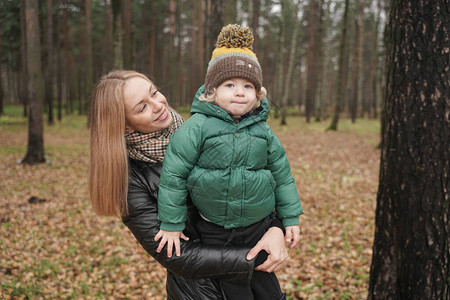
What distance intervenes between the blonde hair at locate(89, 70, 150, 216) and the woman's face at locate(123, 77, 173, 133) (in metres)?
0.04

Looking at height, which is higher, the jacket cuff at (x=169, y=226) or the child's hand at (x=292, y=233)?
the jacket cuff at (x=169, y=226)

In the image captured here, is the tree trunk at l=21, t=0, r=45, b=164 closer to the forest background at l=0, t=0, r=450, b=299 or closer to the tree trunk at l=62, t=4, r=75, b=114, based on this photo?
the forest background at l=0, t=0, r=450, b=299

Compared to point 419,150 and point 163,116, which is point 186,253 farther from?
point 419,150

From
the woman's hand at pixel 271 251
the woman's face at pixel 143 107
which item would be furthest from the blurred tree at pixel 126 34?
the woman's hand at pixel 271 251

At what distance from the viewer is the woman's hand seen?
1648 millimetres

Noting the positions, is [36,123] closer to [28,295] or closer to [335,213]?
[28,295]

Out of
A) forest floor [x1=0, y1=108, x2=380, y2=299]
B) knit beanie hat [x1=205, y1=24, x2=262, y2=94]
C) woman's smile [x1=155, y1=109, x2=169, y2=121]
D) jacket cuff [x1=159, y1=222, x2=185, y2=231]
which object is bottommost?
forest floor [x1=0, y1=108, x2=380, y2=299]

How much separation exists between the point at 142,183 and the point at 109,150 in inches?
9.8

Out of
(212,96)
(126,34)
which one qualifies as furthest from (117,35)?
(212,96)

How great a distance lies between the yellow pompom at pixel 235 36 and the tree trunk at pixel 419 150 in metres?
1.52

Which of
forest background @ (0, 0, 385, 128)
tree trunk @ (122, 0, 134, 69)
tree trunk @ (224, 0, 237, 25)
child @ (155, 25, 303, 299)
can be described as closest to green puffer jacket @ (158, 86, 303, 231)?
child @ (155, 25, 303, 299)

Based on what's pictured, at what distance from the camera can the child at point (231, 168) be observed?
163 centimetres

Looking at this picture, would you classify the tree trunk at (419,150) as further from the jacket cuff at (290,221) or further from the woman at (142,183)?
the woman at (142,183)

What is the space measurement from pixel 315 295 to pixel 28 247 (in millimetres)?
4575
